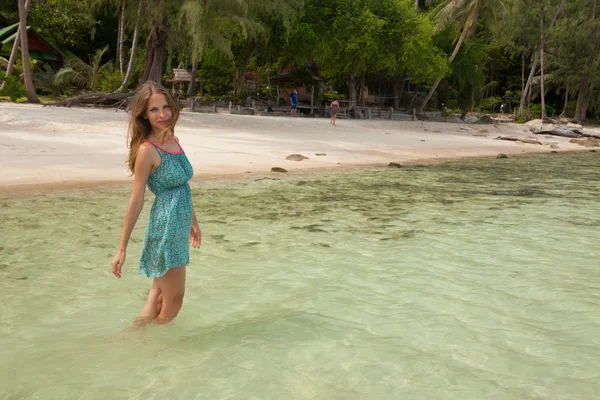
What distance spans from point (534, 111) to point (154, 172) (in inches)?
1931

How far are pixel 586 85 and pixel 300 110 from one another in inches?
1013

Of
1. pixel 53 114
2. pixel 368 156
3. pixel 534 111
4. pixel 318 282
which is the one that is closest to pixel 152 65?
pixel 53 114

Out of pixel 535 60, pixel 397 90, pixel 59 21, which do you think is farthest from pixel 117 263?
pixel 535 60

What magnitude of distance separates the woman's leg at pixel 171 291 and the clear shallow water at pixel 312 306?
23cm

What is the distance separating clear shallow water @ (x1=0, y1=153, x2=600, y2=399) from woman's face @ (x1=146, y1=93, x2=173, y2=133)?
159 centimetres

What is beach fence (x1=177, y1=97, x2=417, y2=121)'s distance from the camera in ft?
99.5

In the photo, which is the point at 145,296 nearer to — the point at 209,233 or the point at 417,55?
the point at 209,233

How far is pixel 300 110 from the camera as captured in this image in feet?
115

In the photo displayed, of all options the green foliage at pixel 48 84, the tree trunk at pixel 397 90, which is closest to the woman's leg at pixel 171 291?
the green foliage at pixel 48 84

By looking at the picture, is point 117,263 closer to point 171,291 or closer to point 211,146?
point 171,291

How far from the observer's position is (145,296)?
518cm

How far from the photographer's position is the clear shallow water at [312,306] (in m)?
3.61

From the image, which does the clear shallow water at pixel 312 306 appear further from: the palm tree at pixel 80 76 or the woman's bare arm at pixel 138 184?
the palm tree at pixel 80 76

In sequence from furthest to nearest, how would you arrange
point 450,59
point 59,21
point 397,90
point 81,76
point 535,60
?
point 535,60, point 397,90, point 59,21, point 450,59, point 81,76
